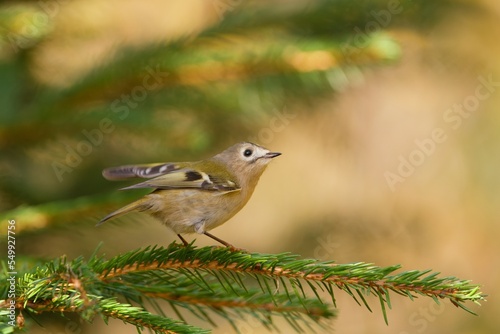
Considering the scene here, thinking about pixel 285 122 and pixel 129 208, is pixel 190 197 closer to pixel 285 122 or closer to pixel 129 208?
pixel 129 208

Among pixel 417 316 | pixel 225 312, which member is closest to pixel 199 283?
pixel 225 312

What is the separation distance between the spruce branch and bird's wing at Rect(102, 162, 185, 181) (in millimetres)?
282

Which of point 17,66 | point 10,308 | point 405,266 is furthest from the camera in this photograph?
point 405,266

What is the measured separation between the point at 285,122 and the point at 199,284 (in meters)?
1.56

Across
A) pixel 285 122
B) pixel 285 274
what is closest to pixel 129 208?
pixel 285 274

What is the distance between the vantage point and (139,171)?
1927 mm

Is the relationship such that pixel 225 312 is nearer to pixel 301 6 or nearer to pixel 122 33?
pixel 301 6

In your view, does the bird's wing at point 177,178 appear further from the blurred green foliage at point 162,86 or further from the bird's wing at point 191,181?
the blurred green foliage at point 162,86

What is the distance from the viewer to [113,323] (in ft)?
13.2

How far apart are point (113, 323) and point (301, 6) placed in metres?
2.25

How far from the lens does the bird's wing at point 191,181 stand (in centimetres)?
204

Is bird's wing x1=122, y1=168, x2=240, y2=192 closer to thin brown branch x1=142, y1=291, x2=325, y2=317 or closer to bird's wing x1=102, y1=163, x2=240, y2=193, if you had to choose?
bird's wing x1=102, y1=163, x2=240, y2=193

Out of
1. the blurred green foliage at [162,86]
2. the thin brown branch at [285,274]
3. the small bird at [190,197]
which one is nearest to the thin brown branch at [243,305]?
the thin brown branch at [285,274]

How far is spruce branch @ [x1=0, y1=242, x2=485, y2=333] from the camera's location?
135 cm
